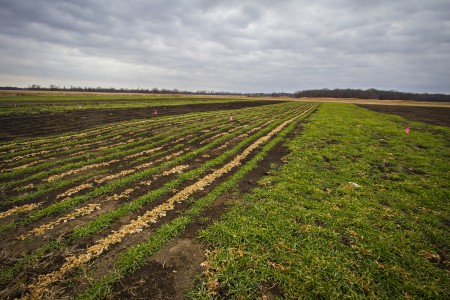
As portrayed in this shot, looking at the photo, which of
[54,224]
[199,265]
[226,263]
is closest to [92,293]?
[199,265]

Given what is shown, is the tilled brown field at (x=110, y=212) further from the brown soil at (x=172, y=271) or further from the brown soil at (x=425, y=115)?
the brown soil at (x=425, y=115)

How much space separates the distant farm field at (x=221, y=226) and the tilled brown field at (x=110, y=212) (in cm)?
4

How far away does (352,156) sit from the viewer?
13680mm

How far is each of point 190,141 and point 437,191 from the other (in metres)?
14.3

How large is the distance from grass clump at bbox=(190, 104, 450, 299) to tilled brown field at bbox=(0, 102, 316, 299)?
2.86 ft

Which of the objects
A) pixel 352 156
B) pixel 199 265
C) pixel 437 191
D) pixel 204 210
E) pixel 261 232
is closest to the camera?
pixel 199 265

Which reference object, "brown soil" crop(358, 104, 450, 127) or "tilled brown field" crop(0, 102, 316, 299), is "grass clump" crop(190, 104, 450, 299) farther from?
→ "brown soil" crop(358, 104, 450, 127)

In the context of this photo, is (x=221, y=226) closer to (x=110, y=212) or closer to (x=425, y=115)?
(x=110, y=212)

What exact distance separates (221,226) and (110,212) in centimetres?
370

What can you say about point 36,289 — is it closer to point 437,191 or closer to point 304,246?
point 304,246

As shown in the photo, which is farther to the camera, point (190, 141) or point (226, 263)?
point (190, 141)

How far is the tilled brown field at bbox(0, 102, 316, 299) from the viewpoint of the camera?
15.0 ft

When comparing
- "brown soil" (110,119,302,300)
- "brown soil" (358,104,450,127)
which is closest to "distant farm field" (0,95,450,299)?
"brown soil" (110,119,302,300)

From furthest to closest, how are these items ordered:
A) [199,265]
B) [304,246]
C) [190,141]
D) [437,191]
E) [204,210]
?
[190,141] < [437,191] < [204,210] < [304,246] < [199,265]
